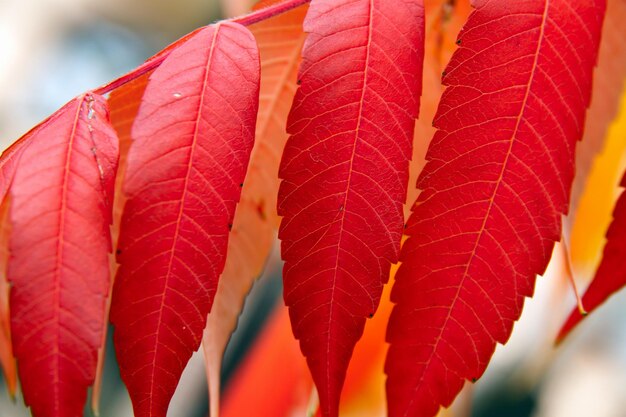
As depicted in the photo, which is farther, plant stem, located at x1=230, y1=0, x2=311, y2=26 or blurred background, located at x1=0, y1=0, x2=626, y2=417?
blurred background, located at x1=0, y1=0, x2=626, y2=417

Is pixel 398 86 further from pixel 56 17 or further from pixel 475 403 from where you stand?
pixel 56 17

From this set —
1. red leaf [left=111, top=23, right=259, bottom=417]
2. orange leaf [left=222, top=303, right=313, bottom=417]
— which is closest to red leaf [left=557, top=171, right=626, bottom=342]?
red leaf [left=111, top=23, right=259, bottom=417]

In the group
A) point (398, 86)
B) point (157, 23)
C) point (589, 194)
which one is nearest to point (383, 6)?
point (398, 86)

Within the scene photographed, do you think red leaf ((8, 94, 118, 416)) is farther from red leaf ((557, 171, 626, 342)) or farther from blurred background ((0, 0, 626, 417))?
blurred background ((0, 0, 626, 417))

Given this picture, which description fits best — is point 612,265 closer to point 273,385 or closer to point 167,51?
point 167,51

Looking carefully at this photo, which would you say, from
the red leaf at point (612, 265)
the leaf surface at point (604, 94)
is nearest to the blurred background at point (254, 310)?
the leaf surface at point (604, 94)

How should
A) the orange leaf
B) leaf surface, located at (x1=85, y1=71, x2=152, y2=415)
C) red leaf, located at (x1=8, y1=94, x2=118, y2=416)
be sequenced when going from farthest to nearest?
the orange leaf < leaf surface, located at (x1=85, y1=71, x2=152, y2=415) < red leaf, located at (x1=8, y1=94, x2=118, y2=416)
